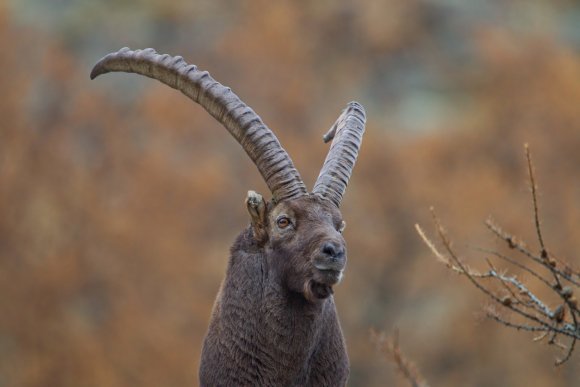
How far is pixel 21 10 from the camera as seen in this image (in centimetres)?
5972

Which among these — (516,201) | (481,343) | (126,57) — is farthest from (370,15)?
(126,57)

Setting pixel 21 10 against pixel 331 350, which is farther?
pixel 21 10

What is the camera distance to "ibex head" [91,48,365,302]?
791 centimetres

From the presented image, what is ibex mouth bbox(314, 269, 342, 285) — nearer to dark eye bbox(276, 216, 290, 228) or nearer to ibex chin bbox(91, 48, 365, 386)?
ibex chin bbox(91, 48, 365, 386)

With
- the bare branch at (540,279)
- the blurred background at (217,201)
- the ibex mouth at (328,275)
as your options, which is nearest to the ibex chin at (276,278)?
the ibex mouth at (328,275)

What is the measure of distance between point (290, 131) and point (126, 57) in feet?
121

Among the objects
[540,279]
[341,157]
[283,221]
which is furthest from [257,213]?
[540,279]

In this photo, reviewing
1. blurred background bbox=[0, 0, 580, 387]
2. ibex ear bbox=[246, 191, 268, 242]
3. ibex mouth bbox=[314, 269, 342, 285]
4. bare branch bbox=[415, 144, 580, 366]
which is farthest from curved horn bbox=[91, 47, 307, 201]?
blurred background bbox=[0, 0, 580, 387]

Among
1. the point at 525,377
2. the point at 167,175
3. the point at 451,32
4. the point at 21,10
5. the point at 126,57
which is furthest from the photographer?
the point at 451,32

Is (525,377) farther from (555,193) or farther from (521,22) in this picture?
(521,22)

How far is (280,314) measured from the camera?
8141 millimetres

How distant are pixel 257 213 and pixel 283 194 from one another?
0.23 meters

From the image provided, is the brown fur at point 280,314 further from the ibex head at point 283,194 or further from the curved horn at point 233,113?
the curved horn at point 233,113

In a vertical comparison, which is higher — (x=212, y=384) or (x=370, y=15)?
(x=370, y=15)
